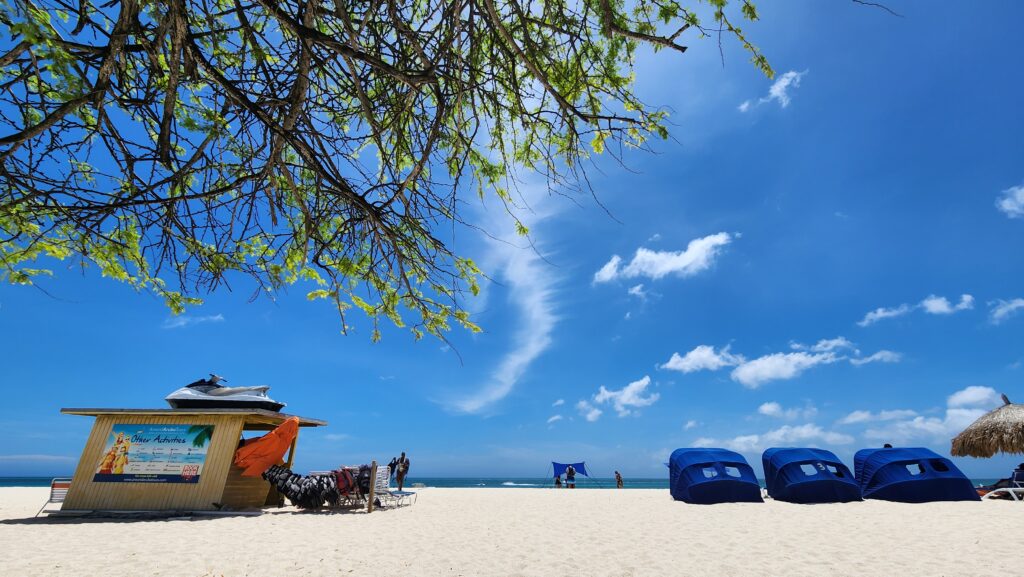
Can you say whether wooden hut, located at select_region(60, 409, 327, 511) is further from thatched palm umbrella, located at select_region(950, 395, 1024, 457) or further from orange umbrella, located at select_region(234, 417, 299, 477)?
thatched palm umbrella, located at select_region(950, 395, 1024, 457)

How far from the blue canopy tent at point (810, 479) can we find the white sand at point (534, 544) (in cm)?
167

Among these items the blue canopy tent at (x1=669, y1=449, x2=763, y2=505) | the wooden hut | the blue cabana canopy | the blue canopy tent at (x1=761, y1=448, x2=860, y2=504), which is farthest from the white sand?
the blue cabana canopy

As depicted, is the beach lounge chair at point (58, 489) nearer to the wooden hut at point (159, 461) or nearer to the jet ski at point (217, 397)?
the wooden hut at point (159, 461)

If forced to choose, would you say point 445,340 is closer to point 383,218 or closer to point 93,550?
point 383,218

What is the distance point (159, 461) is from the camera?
10391 mm

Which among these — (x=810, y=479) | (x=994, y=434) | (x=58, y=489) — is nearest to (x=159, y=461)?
(x=58, y=489)

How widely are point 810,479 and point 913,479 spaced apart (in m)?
2.50

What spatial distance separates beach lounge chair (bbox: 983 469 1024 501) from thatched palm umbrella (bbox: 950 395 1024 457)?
1833 mm

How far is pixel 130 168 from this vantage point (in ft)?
Result: 12.0

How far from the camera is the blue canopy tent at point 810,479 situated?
12.5m

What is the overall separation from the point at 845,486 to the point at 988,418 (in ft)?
33.5

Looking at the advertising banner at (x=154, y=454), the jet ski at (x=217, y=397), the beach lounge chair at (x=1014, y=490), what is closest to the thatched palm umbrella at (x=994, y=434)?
the beach lounge chair at (x=1014, y=490)

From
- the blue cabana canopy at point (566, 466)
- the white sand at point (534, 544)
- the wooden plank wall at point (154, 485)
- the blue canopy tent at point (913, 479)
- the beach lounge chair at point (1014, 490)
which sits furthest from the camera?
the blue cabana canopy at point (566, 466)

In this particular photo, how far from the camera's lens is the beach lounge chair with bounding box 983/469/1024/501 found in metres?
13.3
